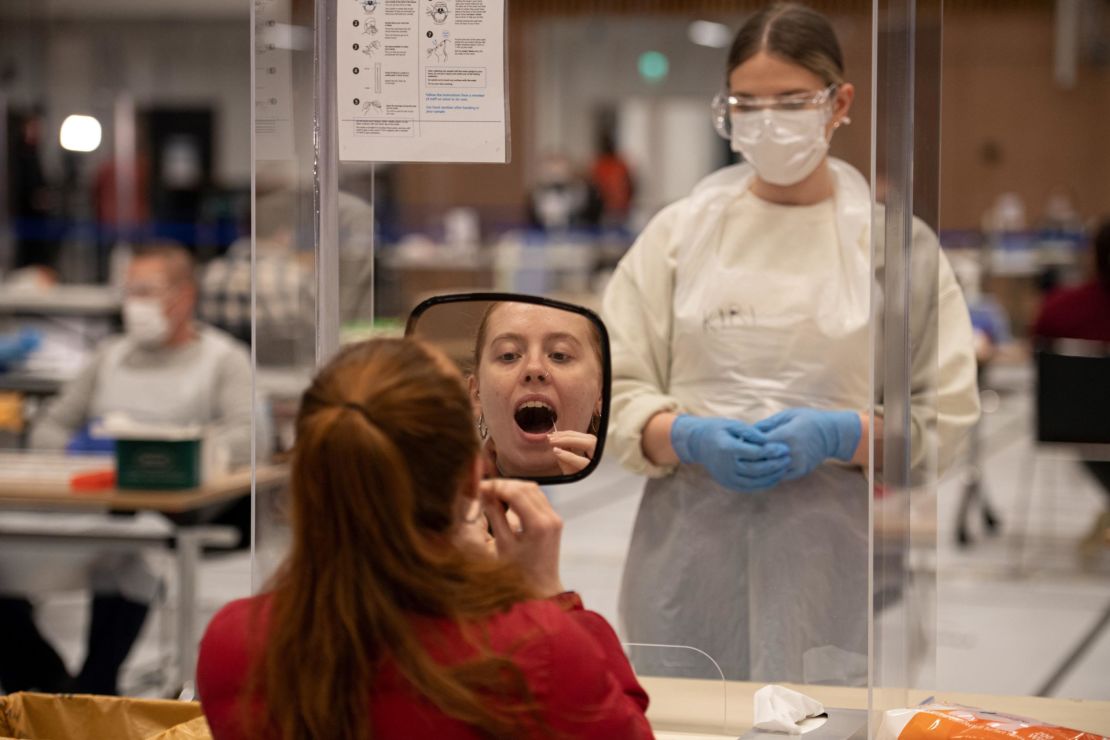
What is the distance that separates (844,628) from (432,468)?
0.93 metres

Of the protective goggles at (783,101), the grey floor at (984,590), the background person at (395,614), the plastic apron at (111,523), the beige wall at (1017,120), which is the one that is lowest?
the grey floor at (984,590)

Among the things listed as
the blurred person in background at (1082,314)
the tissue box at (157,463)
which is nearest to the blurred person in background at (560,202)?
the blurred person in background at (1082,314)

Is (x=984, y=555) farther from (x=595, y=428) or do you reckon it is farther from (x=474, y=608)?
(x=474, y=608)

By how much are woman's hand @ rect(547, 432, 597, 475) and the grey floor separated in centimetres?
37

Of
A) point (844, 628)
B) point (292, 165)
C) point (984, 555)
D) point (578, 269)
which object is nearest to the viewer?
point (292, 165)

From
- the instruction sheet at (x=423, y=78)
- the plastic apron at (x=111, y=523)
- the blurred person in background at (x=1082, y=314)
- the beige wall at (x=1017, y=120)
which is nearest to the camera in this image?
the instruction sheet at (x=423, y=78)

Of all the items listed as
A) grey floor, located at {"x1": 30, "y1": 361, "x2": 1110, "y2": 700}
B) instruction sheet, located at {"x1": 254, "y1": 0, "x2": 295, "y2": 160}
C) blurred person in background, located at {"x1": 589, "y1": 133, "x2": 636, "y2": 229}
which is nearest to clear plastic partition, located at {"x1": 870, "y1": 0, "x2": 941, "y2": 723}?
grey floor, located at {"x1": 30, "y1": 361, "x2": 1110, "y2": 700}

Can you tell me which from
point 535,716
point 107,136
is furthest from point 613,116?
point 535,716

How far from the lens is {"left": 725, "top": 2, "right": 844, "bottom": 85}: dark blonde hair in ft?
6.49

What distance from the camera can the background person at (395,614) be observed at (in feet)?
3.85

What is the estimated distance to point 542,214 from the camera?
12.4 m

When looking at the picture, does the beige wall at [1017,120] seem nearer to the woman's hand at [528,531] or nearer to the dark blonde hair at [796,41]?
the dark blonde hair at [796,41]

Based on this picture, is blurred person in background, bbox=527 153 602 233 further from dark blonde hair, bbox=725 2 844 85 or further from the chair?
dark blonde hair, bbox=725 2 844 85

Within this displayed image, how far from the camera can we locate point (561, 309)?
1.77 m
